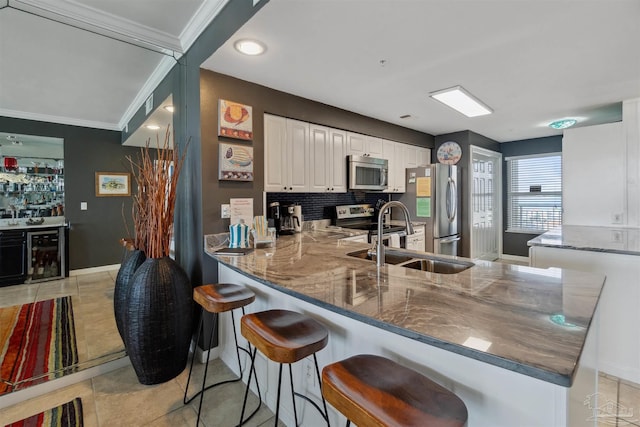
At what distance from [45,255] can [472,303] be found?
173 inches

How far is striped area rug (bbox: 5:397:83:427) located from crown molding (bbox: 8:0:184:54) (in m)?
2.57

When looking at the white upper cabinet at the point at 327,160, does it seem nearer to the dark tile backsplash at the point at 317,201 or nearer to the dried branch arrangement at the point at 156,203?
the dark tile backsplash at the point at 317,201

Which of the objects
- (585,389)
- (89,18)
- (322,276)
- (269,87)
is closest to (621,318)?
(585,389)

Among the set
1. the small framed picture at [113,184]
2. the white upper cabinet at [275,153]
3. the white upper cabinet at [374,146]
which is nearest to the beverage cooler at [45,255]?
the small framed picture at [113,184]

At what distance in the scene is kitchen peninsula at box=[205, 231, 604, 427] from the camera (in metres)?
0.75

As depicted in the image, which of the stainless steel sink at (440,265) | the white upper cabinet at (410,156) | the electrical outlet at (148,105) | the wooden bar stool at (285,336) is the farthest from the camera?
the white upper cabinet at (410,156)

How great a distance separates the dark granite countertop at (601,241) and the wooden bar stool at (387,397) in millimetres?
2184

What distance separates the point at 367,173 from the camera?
381 cm

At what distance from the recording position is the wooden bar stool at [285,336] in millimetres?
1118

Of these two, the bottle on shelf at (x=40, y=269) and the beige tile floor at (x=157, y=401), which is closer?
the beige tile floor at (x=157, y=401)

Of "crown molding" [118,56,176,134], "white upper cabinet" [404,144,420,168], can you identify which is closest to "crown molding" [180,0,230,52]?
"crown molding" [118,56,176,134]

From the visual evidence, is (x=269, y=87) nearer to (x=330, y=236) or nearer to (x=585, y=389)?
(x=330, y=236)

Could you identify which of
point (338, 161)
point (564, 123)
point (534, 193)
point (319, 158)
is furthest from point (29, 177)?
point (534, 193)

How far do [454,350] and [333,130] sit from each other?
3.00 meters
